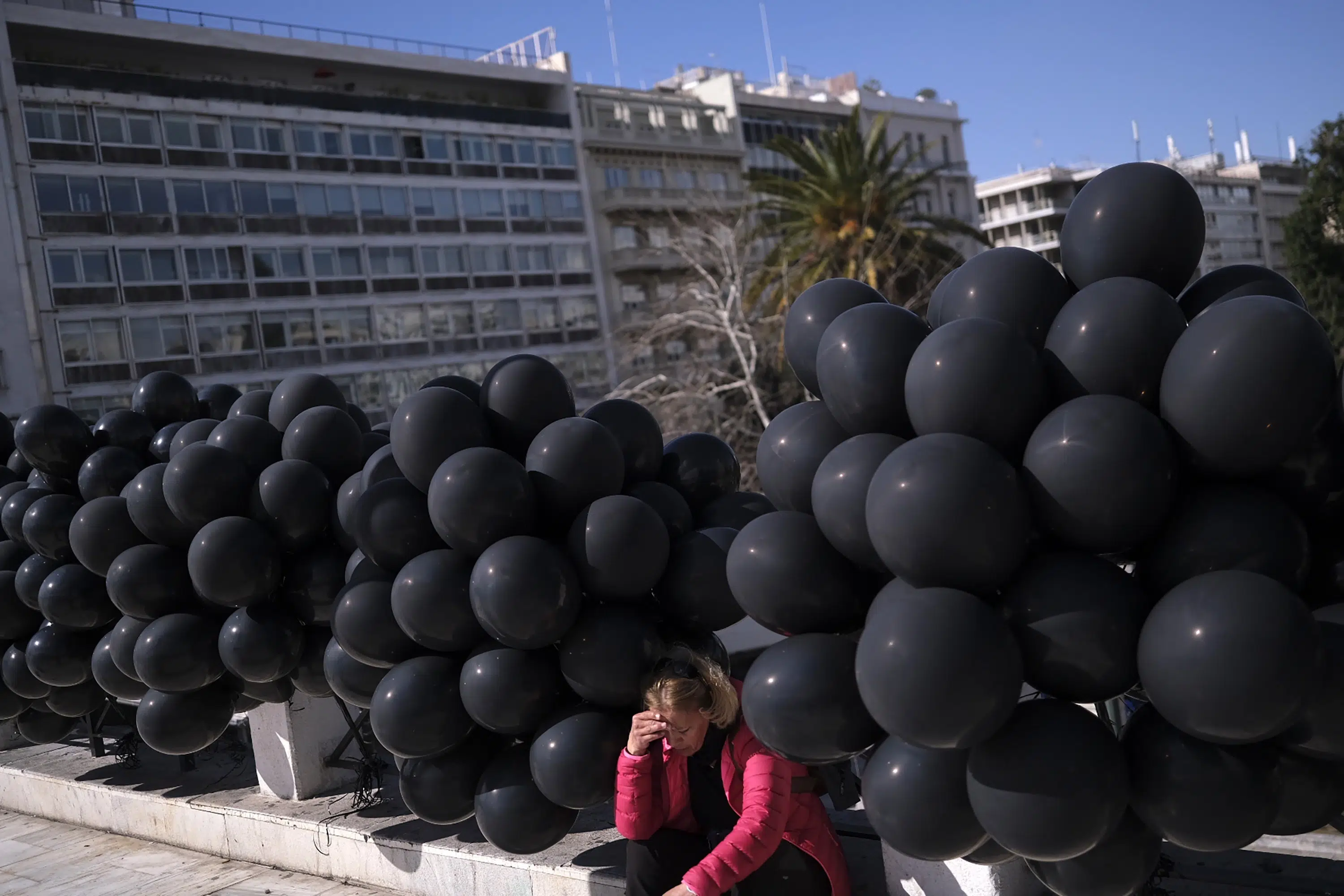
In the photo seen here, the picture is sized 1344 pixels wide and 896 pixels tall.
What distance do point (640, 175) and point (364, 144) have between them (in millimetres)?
14128

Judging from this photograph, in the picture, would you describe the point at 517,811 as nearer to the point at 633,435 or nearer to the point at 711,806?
the point at 711,806

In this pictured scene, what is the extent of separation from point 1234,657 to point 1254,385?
0.67 m

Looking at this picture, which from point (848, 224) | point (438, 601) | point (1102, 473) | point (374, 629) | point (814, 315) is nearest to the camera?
point (1102, 473)

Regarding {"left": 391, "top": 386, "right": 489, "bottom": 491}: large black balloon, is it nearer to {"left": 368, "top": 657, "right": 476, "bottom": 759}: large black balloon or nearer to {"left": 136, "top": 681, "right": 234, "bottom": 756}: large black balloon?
{"left": 368, "top": 657, "right": 476, "bottom": 759}: large black balloon

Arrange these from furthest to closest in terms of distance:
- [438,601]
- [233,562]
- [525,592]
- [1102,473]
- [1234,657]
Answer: [233,562], [438,601], [525,592], [1102,473], [1234,657]

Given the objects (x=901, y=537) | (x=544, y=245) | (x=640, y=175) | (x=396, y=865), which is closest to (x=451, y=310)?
(x=544, y=245)

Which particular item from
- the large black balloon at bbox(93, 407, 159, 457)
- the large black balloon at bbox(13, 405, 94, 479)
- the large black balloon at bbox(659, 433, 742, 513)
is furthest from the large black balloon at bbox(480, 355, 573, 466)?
the large black balloon at bbox(13, 405, 94, 479)

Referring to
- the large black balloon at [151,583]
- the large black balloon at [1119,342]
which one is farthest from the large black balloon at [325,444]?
the large black balloon at [1119,342]

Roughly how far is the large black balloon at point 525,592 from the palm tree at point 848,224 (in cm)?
2217

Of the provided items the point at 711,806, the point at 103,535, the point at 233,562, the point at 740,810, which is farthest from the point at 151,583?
the point at 740,810

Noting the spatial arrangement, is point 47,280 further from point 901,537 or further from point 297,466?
point 901,537

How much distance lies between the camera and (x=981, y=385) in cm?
316

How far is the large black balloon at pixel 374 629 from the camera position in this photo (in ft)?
16.4

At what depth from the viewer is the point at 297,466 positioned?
5902 mm
